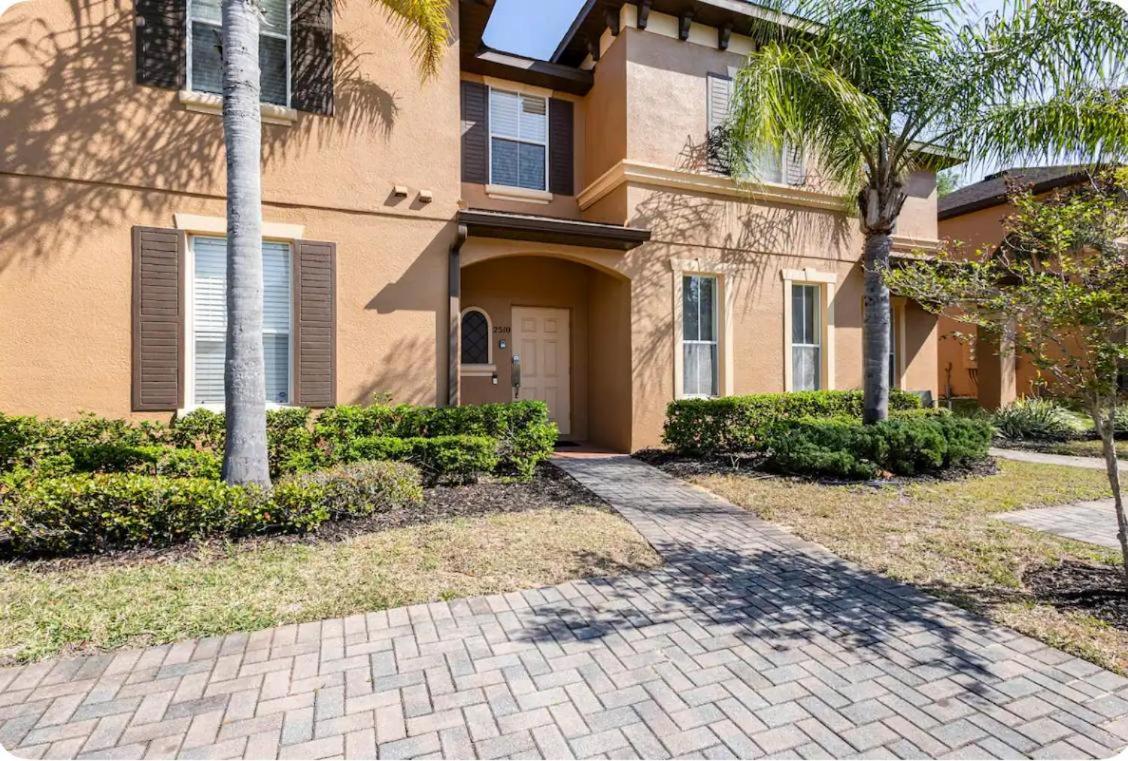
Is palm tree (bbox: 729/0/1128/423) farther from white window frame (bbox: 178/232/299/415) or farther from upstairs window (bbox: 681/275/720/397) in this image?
white window frame (bbox: 178/232/299/415)

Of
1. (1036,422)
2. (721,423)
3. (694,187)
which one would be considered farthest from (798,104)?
(1036,422)

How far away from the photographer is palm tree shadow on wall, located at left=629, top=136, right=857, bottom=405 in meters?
9.53

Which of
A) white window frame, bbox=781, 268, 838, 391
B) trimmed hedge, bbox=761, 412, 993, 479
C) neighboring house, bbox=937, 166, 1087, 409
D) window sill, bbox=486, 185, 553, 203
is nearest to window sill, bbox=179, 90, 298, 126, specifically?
window sill, bbox=486, 185, 553, 203

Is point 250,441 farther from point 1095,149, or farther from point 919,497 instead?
point 1095,149

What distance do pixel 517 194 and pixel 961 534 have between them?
8.45 meters

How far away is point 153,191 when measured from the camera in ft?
22.4

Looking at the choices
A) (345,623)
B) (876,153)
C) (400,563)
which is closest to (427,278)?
(400,563)

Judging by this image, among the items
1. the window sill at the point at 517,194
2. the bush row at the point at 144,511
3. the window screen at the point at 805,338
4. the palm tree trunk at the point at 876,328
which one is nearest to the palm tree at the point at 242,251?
the bush row at the point at 144,511

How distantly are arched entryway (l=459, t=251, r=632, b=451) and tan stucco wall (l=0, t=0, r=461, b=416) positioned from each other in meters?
1.74

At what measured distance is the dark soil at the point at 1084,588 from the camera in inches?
142

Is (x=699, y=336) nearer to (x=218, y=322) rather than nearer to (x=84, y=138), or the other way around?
(x=218, y=322)

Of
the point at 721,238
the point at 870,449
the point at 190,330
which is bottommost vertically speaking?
the point at 870,449

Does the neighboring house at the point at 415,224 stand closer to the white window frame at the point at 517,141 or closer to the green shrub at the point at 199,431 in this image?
the white window frame at the point at 517,141

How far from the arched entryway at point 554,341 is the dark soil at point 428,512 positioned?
2469mm
